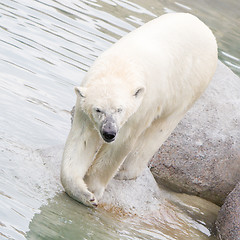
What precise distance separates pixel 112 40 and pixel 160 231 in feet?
15.7

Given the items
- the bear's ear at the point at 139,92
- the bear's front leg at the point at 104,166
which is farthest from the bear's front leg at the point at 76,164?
the bear's ear at the point at 139,92

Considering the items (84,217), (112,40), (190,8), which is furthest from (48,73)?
(190,8)

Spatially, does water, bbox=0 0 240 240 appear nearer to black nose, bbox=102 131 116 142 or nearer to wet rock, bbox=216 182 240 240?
wet rock, bbox=216 182 240 240

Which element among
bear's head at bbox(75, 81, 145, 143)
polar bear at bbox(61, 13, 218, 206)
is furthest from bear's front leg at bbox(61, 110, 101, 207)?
bear's head at bbox(75, 81, 145, 143)

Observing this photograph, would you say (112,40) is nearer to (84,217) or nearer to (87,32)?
(87,32)

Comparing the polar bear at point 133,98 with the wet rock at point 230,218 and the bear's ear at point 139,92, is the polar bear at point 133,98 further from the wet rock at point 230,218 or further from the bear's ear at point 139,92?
the wet rock at point 230,218

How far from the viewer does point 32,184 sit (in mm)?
5332

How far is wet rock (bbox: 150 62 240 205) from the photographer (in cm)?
676

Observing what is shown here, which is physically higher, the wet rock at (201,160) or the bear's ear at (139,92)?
the bear's ear at (139,92)

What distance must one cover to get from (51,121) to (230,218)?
178 centimetres

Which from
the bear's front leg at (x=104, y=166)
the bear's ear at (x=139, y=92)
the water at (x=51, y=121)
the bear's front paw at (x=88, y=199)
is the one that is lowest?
the water at (x=51, y=121)

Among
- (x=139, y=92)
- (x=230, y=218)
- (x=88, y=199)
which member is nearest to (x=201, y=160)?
(x=230, y=218)

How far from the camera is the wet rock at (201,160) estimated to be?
6.76 metres

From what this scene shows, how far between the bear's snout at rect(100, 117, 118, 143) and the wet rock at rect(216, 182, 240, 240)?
1.67 meters
